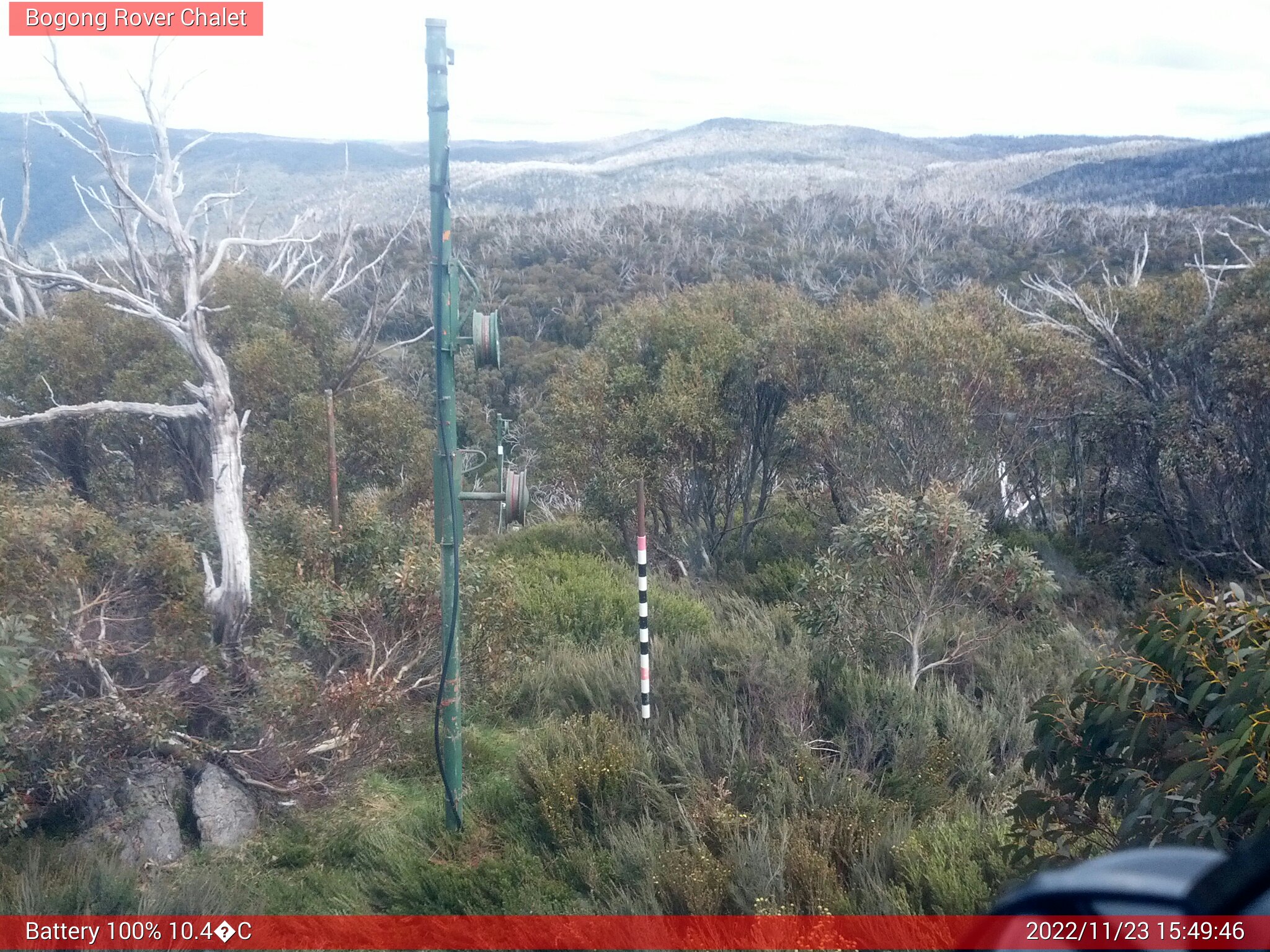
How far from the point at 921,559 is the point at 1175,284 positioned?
24.2 feet

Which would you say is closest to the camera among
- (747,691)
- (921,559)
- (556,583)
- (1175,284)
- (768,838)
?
(768,838)

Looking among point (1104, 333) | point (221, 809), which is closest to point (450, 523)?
point (221, 809)

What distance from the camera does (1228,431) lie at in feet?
36.7

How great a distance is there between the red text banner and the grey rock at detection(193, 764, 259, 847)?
5.20 ft

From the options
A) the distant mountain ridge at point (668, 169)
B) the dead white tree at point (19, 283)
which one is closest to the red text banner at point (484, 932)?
the distant mountain ridge at point (668, 169)

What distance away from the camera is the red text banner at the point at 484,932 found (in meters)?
3.93

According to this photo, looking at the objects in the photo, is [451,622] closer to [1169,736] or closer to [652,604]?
[1169,736]

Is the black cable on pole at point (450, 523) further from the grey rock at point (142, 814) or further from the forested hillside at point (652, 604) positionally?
the grey rock at point (142, 814)

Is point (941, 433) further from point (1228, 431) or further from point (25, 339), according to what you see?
point (25, 339)

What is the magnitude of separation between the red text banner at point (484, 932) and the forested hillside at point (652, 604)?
176 mm

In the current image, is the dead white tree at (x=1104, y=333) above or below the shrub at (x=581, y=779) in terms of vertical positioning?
above

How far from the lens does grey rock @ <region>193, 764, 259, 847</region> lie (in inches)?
241

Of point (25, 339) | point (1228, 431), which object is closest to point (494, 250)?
point (25, 339)

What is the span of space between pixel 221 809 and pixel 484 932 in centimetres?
254
